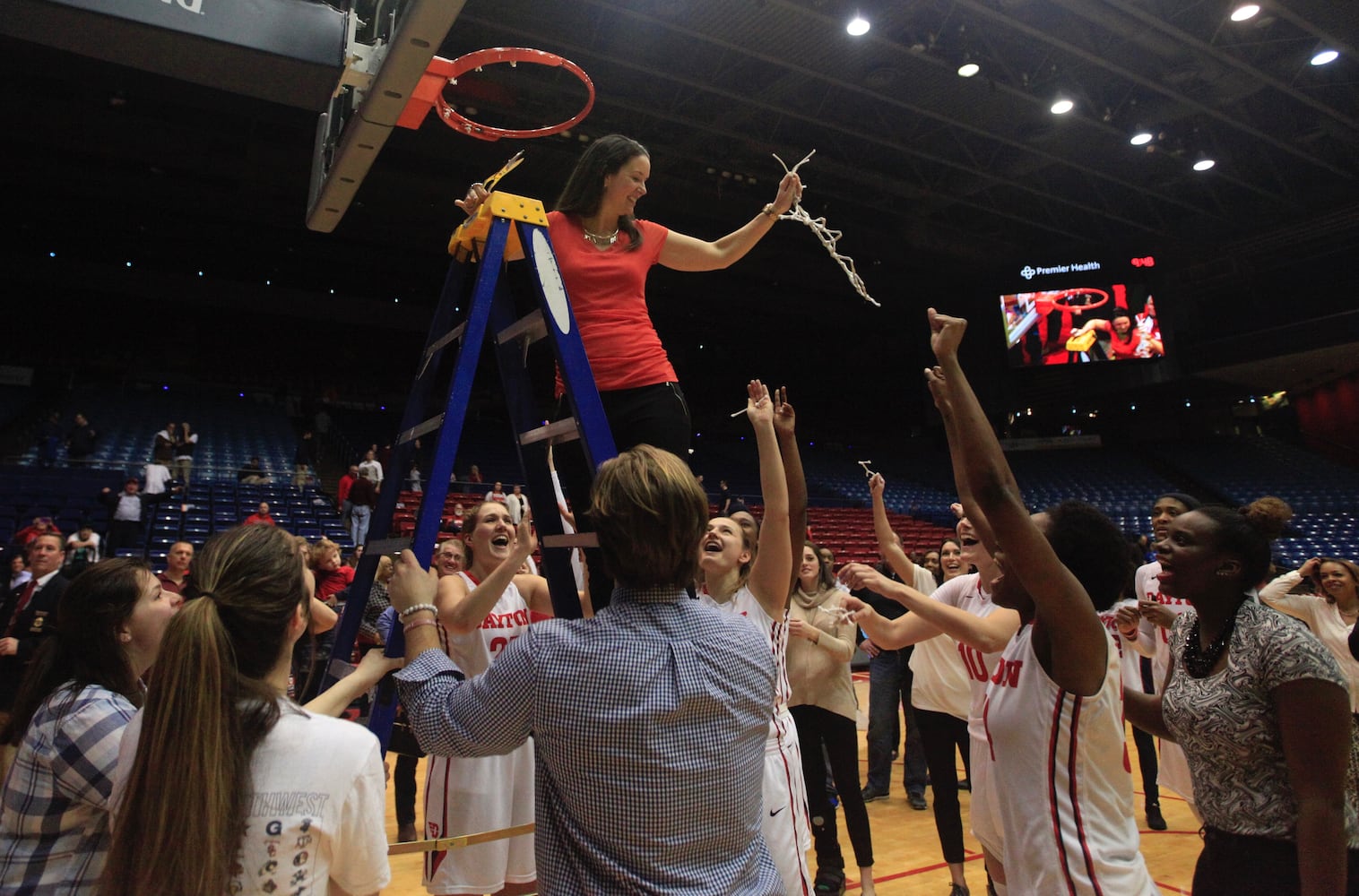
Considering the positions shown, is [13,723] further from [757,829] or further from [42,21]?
[42,21]

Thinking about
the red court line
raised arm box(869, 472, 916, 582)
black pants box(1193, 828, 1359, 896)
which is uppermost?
raised arm box(869, 472, 916, 582)

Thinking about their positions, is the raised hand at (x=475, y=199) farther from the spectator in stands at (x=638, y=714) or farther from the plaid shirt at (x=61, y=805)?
the plaid shirt at (x=61, y=805)

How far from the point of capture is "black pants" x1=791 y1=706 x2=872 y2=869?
160 inches

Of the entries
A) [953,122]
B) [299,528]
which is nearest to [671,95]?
[953,122]

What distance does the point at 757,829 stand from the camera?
4.92ft

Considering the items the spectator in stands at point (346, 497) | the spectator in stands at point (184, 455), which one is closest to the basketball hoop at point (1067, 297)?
the spectator in stands at point (346, 497)

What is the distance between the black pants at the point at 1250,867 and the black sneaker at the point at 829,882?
2.30 meters

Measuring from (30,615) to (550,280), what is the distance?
13.1 ft

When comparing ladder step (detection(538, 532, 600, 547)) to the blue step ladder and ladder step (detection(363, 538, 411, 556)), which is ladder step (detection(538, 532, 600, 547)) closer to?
the blue step ladder

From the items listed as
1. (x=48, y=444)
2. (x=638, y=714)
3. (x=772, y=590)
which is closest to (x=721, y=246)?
(x=772, y=590)

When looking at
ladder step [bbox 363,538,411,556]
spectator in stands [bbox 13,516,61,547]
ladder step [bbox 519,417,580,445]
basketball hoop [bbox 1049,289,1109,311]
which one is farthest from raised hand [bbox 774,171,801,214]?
basketball hoop [bbox 1049,289,1109,311]

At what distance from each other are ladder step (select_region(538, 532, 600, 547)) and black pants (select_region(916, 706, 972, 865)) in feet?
9.03

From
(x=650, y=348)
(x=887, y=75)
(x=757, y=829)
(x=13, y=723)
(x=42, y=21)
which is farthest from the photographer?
(x=887, y=75)

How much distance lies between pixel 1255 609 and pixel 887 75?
12214 millimetres
